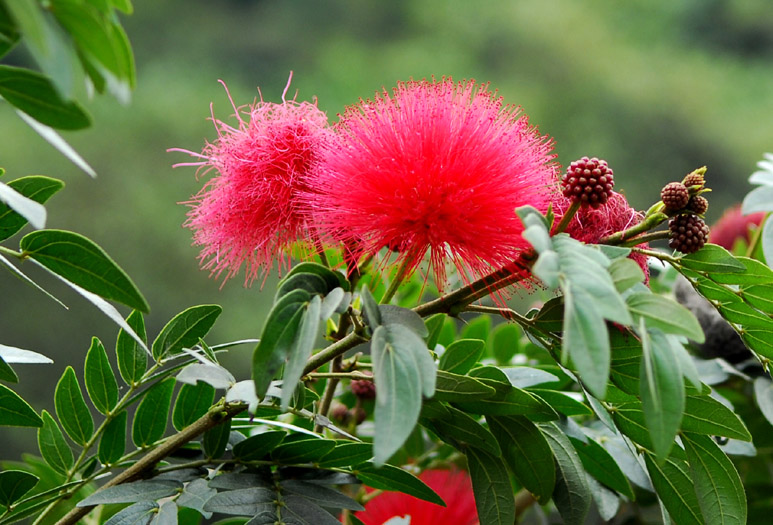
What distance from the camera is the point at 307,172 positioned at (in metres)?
0.48

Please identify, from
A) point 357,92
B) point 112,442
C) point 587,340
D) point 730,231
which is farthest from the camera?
point 357,92

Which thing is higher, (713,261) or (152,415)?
(713,261)

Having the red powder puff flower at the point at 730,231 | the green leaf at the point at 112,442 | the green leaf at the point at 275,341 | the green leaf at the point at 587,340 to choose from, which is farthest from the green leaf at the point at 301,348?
the red powder puff flower at the point at 730,231

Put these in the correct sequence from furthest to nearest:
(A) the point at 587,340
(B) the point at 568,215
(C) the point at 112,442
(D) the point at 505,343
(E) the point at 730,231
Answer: (E) the point at 730,231 → (D) the point at 505,343 → (C) the point at 112,442 → (B) the point at 568,215 → (A) the point at 587,340

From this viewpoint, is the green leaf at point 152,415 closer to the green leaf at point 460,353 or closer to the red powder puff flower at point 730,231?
the green leaf at point 460,353

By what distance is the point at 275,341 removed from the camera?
340 millimetres

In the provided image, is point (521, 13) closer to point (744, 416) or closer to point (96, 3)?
point (744, 416)

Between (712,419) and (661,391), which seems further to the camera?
(712,419)

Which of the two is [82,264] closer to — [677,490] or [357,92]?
[677,490]

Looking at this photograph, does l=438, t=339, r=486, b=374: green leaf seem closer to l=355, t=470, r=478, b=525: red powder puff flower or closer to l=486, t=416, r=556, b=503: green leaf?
l=486, t=416, r=556, b=503: green leaf

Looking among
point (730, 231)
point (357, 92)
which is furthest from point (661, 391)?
point (357, 92)

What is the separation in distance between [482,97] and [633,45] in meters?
3.94

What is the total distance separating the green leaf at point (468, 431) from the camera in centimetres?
43

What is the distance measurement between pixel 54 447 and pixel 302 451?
180 millimetres
